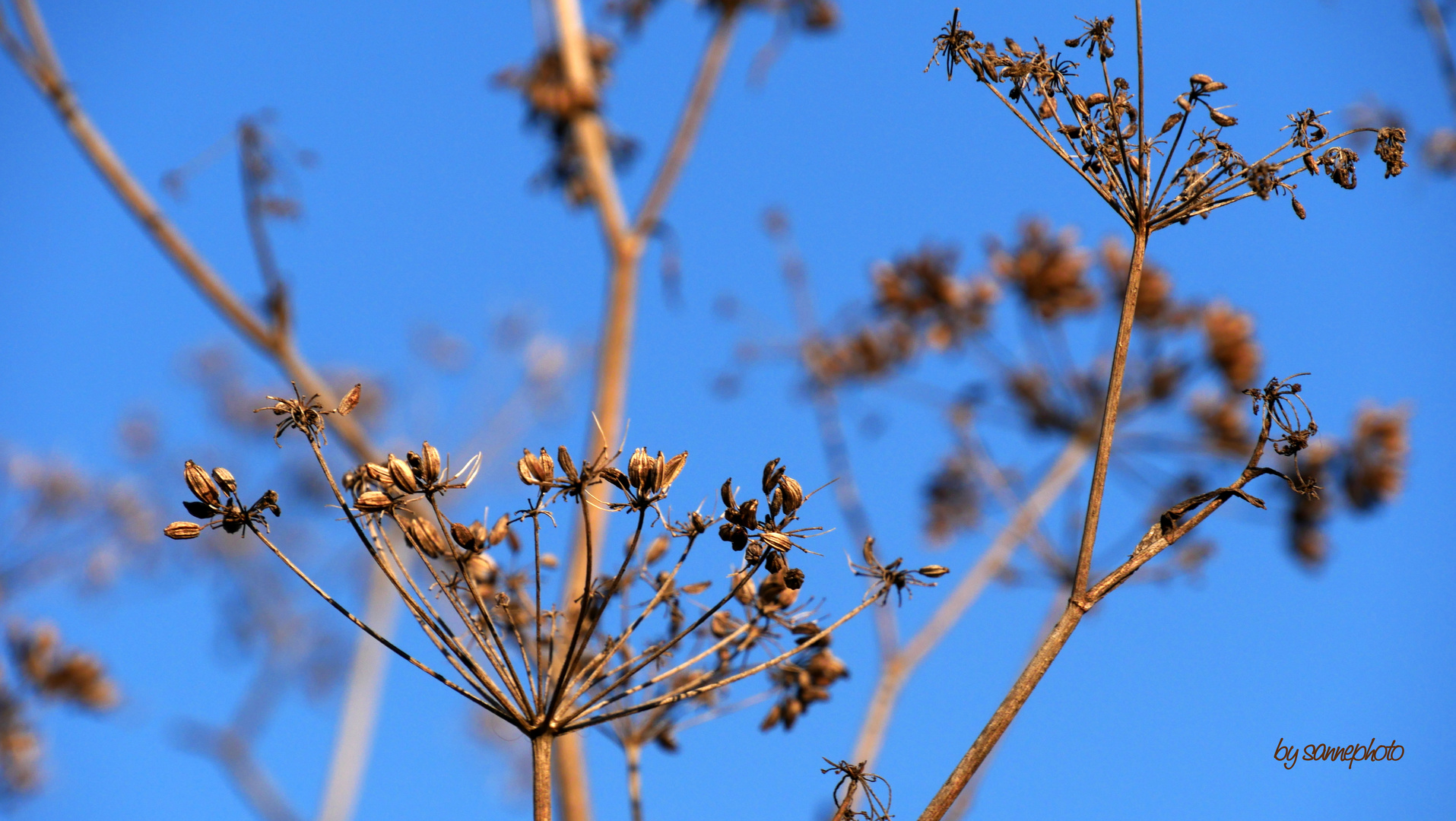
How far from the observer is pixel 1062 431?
6852 millimetres

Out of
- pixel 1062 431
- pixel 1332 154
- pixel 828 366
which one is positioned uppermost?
pixel 828 366

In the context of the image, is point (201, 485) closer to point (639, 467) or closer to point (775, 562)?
point (639, 467)

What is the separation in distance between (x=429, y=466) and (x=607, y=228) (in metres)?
3.06

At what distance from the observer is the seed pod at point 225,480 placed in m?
2.29

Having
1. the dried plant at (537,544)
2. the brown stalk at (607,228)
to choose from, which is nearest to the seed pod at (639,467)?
the dried plant at (537,544)

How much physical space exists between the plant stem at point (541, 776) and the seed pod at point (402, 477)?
0.64 metres

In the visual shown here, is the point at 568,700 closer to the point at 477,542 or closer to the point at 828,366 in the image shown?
the point at 477,542

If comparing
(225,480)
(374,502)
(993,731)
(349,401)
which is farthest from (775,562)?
(225,480)

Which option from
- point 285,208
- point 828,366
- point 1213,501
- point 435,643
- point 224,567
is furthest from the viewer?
point 224,567

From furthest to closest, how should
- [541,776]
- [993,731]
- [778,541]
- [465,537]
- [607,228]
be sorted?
[607,228] → [465,537] → [778,541] → [541,776] → [993,731]

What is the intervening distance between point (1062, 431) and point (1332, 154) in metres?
4.52

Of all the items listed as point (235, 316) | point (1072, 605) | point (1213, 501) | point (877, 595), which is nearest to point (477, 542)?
point (877, 595)

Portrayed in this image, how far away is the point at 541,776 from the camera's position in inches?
76.0

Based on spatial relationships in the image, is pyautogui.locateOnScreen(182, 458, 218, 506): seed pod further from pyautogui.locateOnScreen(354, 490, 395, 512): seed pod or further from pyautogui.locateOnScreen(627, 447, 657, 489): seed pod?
pyautogui.locateOnScreen(627, 447, 657, 489): seed pod
